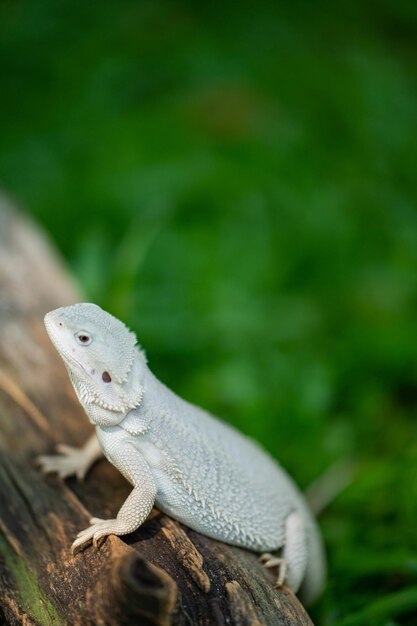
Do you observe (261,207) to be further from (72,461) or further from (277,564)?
(277,564)

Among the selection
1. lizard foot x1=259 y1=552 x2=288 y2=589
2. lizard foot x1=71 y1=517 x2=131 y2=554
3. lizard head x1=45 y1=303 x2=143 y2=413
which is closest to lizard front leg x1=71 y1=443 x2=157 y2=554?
lizard foot x1=71 y1=517 x2=131 y2=554

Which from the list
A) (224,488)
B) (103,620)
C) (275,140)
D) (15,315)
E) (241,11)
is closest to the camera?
(103,620)

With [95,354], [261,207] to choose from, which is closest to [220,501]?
[95,354]

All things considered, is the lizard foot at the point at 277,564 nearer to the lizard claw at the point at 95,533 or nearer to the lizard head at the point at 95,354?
the lizard claw at the point at 95,533

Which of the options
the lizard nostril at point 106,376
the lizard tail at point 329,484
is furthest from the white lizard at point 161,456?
the lizard tail at point 329,484

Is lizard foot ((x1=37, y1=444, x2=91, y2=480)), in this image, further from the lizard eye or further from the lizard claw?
the lizard eye

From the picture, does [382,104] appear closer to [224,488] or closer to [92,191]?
[92,191]

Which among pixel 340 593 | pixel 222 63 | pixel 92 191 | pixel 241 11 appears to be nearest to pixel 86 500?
pixel 340 593
